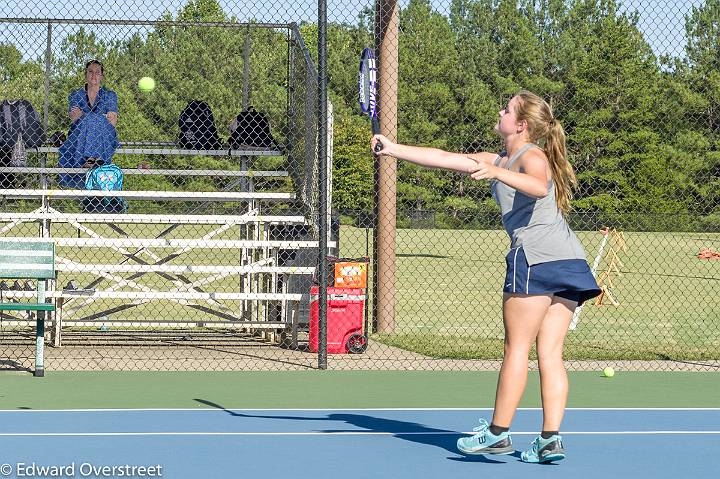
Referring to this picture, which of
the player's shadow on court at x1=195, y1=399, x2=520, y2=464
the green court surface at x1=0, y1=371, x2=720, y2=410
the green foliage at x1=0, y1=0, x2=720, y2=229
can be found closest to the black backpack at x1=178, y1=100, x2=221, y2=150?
the green court surface at x1=0, y1=371, x2=720, y2=410

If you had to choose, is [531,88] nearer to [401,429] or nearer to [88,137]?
[88,137]

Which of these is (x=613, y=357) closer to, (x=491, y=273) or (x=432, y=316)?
(x=432, y=316)

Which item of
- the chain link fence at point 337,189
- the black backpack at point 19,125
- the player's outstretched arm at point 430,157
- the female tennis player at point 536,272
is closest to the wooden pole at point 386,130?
the chain link fence at point 337,189

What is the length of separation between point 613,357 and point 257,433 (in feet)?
16.1

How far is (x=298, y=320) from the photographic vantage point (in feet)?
37.8

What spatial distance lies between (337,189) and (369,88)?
1711 inches

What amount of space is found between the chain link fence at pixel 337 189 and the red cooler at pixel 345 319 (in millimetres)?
19

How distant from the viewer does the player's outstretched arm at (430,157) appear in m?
6.00

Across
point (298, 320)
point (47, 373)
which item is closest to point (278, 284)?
point (298, 320)

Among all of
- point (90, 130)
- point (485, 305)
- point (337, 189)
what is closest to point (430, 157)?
point (90, 130)

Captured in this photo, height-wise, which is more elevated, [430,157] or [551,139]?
[551,139]

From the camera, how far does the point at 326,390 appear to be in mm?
9211

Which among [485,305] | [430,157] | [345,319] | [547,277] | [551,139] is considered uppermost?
[551,139]

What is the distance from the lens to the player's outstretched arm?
600 centimetres
